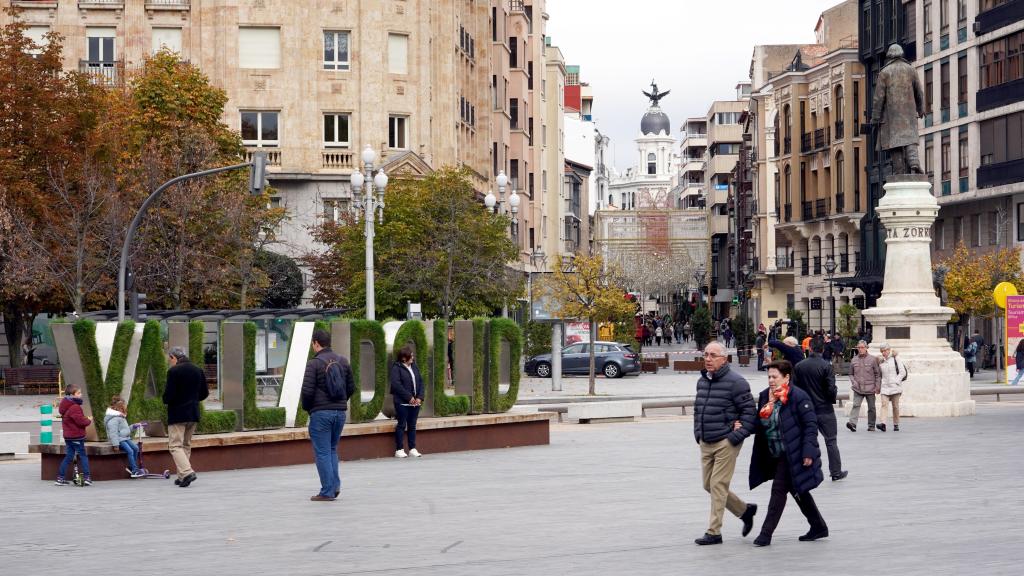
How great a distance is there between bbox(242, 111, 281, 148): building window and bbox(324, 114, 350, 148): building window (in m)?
1.92

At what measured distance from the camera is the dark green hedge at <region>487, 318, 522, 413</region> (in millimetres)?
24844

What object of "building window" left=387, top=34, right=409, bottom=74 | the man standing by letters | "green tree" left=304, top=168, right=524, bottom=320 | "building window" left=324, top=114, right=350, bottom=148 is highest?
"building window" left=387, top=34, right=409, bottom=74

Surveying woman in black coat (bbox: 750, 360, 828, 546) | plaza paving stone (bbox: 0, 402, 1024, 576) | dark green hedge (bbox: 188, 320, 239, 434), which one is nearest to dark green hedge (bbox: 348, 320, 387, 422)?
plaza paving stone (bbox: 0, 402, 1024, 576)

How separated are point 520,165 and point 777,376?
239ft

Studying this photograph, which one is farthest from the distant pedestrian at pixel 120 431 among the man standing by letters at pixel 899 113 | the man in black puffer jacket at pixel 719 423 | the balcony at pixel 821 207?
the balcony at pixel 821 207

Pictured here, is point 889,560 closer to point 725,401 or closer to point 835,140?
point 725,401

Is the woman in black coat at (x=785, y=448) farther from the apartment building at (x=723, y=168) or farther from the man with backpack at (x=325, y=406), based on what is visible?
the apartment building at (x=723, y=168)

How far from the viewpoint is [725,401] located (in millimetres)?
12422

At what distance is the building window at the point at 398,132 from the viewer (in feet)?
Result: 195

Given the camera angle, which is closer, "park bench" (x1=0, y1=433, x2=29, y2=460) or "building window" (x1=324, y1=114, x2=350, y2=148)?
"park bench" (x1=0, y1=433, x2=29, y2=460)

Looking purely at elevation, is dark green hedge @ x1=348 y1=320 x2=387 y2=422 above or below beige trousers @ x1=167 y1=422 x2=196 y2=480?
above

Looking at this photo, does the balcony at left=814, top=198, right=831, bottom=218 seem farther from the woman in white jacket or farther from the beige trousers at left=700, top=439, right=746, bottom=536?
the beige trousers at left=700, top=439, right=746, bottom=536

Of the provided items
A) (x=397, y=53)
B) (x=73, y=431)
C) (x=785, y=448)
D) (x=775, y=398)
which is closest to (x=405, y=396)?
A: (x=73, y=431)

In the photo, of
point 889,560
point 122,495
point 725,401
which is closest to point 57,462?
point 122,495
